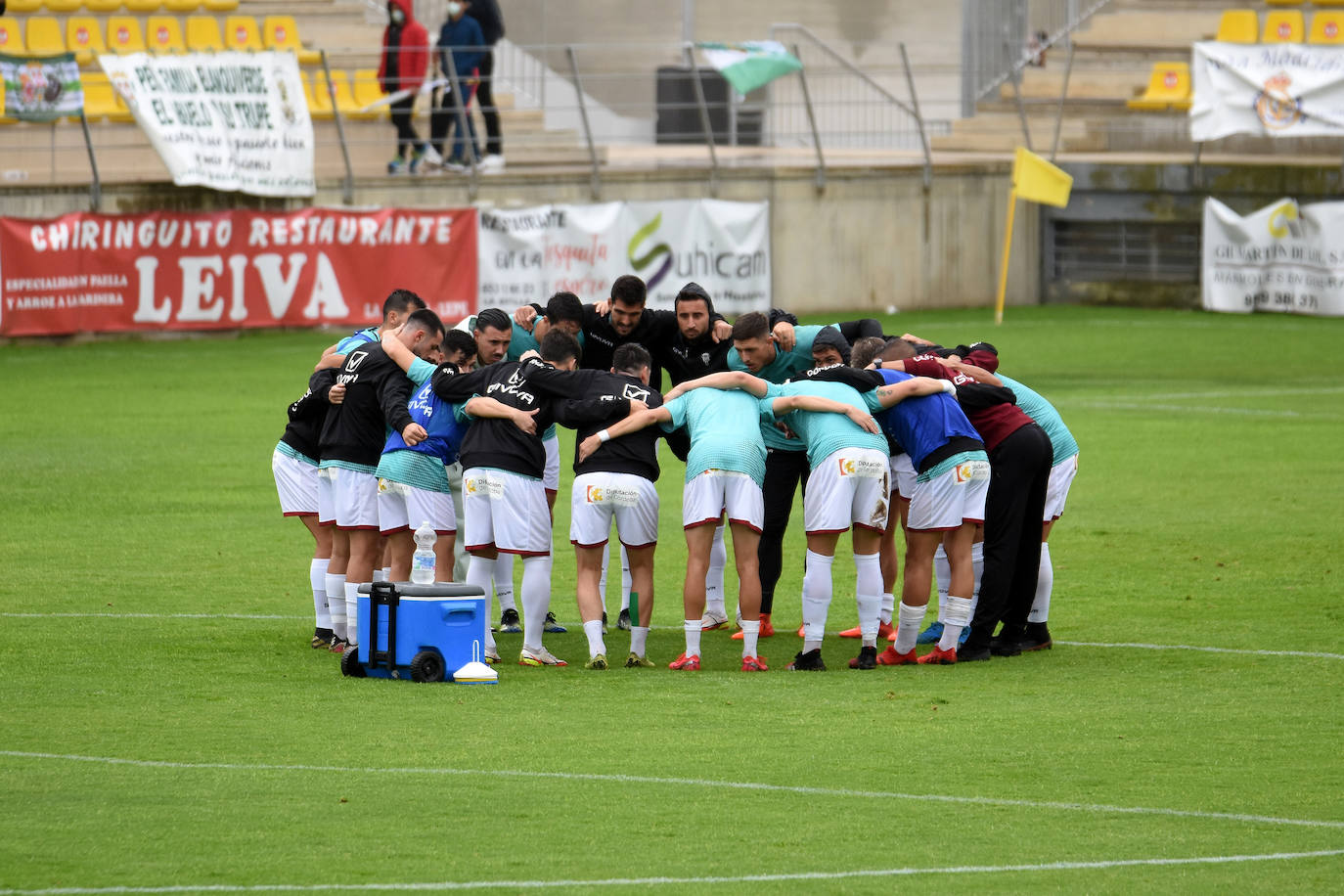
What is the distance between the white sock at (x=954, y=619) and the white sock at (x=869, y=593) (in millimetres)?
439

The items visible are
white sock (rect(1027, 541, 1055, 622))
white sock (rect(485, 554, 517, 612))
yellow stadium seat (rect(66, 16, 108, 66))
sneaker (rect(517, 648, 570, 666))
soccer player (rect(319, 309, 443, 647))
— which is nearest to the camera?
sneaker (rect(517, 648, 570, 666))

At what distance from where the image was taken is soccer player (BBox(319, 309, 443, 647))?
438 inches

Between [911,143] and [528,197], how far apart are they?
810 centimetres

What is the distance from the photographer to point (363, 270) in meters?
29.3

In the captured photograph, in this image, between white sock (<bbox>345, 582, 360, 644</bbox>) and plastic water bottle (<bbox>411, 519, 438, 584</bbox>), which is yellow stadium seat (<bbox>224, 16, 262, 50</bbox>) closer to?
white sock (<bbox>345, 582, 360, 644</bbox>)

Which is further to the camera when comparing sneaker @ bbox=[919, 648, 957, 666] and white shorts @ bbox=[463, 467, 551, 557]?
sneaker @ bbox=[919, 648, 957, 666]

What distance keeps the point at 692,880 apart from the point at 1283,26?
103 feet

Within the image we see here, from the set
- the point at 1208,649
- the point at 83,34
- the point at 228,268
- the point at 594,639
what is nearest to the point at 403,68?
the point at 228,268

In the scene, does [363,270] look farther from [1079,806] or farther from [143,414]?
[1079,806]

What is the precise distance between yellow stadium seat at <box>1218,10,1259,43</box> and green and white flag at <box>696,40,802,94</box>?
348 inches

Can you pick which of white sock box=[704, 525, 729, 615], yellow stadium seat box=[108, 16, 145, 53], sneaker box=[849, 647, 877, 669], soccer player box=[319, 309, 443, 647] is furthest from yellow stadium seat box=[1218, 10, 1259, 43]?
soccer player box=[319, 309, 443, 647]

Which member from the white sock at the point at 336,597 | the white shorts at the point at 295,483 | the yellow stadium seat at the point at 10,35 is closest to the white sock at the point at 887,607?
the white sock at the point at 336,597

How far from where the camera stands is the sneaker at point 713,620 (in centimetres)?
1239

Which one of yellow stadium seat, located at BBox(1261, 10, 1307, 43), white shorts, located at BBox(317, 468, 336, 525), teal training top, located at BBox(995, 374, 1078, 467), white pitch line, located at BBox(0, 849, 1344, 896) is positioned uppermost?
yellow stadium seat, located at BBox(1261, 10, 1307, 43)
